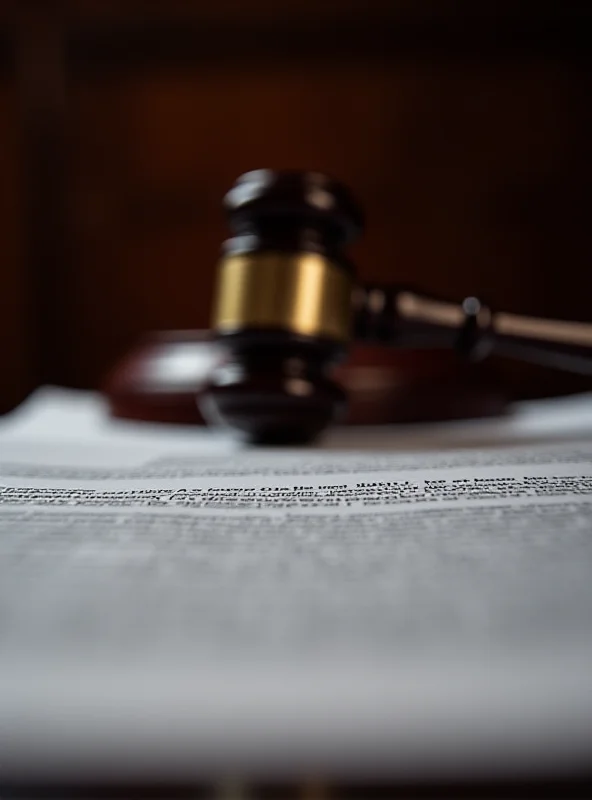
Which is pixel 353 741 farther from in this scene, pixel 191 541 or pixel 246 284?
pixel 246 284

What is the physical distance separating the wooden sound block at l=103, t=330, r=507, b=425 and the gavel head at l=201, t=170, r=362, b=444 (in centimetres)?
14

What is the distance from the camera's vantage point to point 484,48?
1.20 meters

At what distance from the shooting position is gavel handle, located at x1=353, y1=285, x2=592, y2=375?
0.57 meters

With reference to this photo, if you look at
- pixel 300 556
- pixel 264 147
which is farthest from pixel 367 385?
pixel 264 147

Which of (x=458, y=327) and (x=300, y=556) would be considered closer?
(x=300, y=556)

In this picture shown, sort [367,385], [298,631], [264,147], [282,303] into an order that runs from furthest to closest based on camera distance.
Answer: [264,147] → [367,385] → [282,303] → [298,631]

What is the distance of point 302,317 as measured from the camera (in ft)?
1.71

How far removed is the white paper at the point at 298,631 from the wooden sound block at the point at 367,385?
15.0 inches

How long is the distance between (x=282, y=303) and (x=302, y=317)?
2 centimetres

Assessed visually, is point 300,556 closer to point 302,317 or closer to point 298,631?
point 298,631

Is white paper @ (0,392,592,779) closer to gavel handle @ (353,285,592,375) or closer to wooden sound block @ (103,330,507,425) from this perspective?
gavel handle @ (353,285,592,375)

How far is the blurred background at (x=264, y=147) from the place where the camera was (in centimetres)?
Answer: 120

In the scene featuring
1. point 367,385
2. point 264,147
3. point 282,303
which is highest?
point 264,147

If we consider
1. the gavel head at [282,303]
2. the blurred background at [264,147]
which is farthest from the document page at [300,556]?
the blurred background at [264,147]
